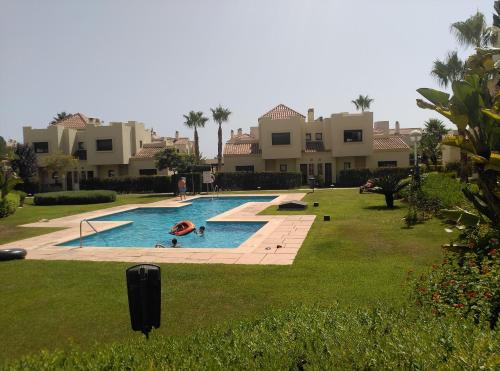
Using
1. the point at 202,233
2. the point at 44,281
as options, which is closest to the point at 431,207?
the point at 202,233

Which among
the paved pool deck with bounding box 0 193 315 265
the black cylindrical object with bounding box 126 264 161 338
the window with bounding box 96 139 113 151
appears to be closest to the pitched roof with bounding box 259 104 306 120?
the window with bounding box 96 139 113 151

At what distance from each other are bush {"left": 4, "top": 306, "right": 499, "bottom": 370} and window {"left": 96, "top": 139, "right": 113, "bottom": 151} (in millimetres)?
43247

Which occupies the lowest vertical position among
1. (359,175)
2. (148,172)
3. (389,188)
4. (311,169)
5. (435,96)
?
(389,188)

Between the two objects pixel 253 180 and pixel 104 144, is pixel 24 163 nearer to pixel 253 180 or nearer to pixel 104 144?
pixel 104 144

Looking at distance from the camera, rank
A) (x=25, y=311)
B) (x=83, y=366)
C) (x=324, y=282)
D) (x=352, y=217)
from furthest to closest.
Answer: (x=352, y=217), (x=324, y=282), (x=25, y=311), (x=83, y=366)

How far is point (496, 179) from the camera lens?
20.8ft

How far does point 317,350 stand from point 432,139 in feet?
130

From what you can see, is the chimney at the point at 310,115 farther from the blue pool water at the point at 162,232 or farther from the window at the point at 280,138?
the blue pool water at the point at 162,232

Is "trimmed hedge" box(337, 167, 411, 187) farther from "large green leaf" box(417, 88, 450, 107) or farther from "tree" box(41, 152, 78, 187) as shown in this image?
"large green leaf" box(417, 88, 450, 107)

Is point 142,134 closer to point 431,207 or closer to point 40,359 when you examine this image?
point 431,207

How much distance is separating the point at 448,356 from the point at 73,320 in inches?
218

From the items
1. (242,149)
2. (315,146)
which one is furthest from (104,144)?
(315,146)

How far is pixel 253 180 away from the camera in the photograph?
38.4 meters

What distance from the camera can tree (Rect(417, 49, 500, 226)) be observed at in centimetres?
604
